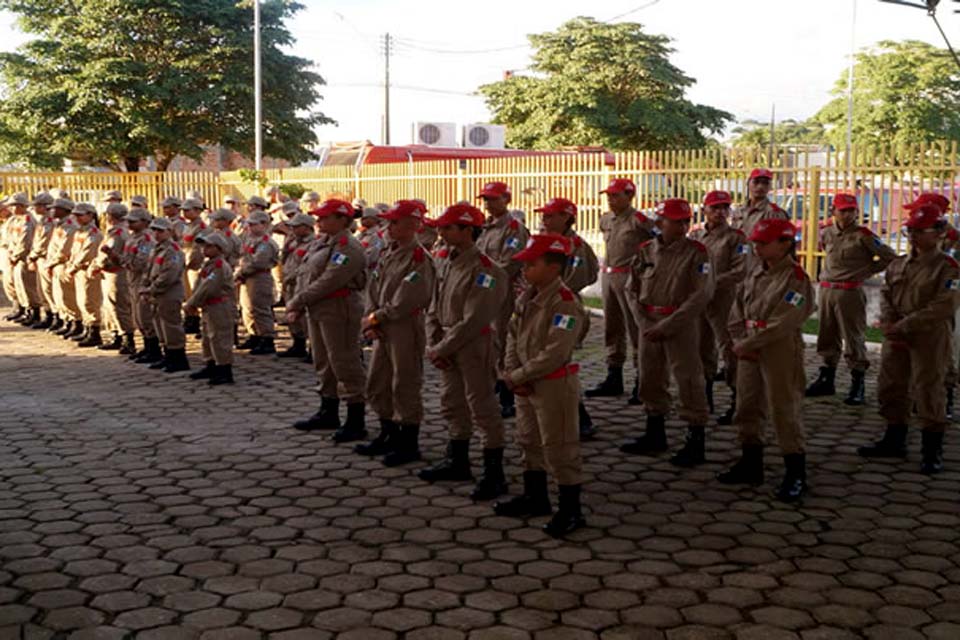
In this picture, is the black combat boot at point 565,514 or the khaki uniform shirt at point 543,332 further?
the black combat boot at point 565,514

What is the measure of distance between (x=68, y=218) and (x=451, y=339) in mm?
8920

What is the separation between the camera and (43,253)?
13312mm

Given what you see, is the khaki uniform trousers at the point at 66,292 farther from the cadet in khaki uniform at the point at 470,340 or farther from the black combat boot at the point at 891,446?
the black combat boot at the point at 891,446

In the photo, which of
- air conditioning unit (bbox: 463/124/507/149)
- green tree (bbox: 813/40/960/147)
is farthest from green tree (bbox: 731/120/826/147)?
air conditioning unit (bbox: 463/124/507/149)

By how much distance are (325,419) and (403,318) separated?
5.07ft

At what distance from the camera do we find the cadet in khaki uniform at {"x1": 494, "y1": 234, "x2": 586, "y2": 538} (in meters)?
5.12

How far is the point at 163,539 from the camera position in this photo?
514 centimetres

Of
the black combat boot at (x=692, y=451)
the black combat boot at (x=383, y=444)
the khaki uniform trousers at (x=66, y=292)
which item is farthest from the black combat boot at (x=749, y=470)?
the khaki uniform trousers at (x=66, y=292)

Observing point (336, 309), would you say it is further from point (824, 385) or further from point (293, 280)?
point (824, 385)

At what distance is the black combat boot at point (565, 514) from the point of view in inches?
205

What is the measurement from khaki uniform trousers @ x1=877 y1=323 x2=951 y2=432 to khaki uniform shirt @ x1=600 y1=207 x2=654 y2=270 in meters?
2.55

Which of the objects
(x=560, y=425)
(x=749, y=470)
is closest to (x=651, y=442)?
(x=749, y=470)

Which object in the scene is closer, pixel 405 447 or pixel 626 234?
pixel 405 447

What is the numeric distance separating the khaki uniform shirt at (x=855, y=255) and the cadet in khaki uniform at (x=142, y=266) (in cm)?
712
